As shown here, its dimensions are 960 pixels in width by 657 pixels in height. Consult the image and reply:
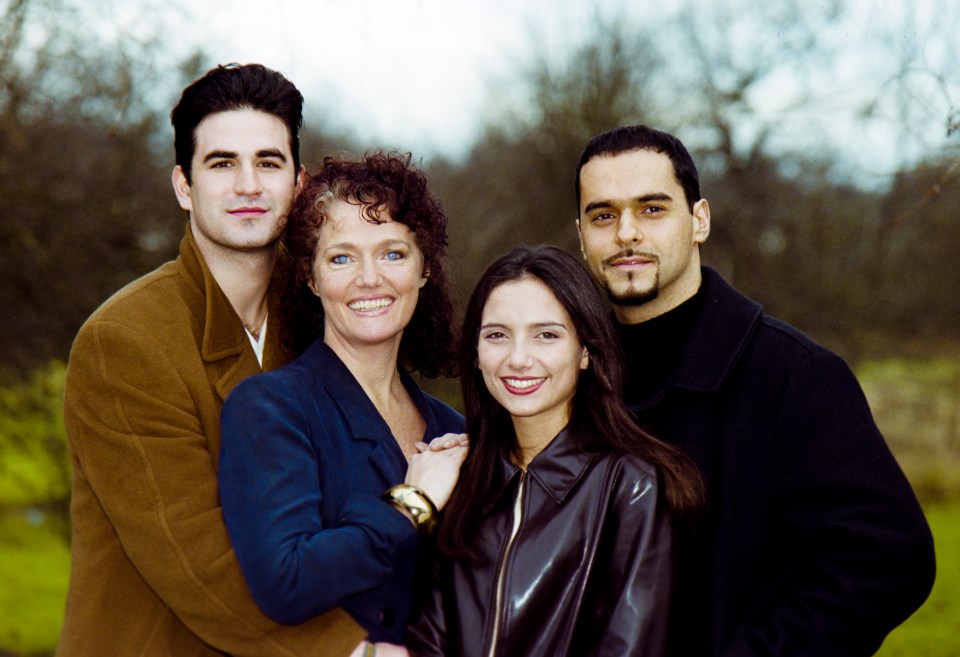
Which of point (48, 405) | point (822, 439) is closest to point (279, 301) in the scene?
point (822, 439)

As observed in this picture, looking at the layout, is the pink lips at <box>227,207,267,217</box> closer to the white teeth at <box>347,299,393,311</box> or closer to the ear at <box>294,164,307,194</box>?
the ear at <box>294,164,307,194</box>

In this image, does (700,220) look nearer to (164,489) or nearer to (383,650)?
(383,650)

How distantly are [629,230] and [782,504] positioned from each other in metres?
0.90

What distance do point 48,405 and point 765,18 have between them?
6.76 metres

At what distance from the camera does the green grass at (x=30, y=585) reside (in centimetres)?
970

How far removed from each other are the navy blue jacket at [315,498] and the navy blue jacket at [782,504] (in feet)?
2.47

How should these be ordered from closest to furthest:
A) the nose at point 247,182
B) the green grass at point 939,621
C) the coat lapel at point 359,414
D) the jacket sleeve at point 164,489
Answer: the jacket sleeve at point 164,489 → the coat lapel at point 359,414 → the nose at point 247,182 → the green grass at point 939,621

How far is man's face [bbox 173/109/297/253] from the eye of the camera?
128 inches

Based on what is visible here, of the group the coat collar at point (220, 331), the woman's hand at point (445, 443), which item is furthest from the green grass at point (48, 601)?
the woman's hand at point (445, 443)

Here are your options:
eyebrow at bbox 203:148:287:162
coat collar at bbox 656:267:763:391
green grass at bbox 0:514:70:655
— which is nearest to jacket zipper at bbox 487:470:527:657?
coat collar at bbox 656:267:763:391

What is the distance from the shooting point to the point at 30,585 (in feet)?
35.9

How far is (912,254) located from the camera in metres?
11.6

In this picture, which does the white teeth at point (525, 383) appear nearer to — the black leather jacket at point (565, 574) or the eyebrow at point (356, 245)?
the black leather jacket at point (565, 574)

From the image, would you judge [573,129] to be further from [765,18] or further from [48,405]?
[48,405]
